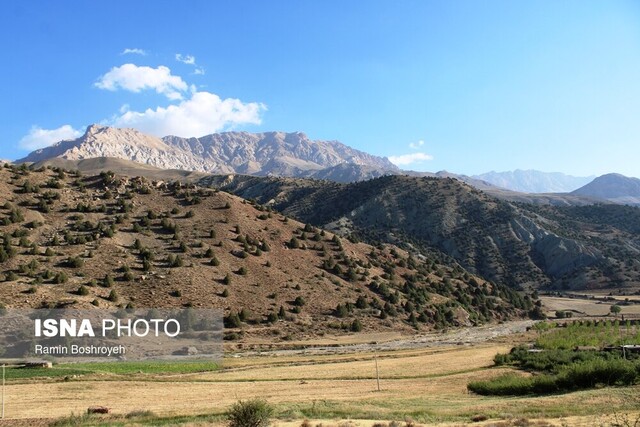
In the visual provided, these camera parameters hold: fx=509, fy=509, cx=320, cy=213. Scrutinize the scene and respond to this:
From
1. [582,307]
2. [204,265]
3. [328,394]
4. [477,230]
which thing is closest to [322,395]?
[328,394]

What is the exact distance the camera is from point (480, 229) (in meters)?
154

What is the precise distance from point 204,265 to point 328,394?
45.8m

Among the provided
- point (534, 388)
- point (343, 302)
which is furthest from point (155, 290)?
point (534, 388)

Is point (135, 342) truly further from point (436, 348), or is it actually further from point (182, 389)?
point (436, 348)

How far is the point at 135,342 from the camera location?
53.9 meters

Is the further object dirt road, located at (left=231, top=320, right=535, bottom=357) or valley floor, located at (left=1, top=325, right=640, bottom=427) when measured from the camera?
dirt road, located at (left=231, top=320, right=535, bottom=357)

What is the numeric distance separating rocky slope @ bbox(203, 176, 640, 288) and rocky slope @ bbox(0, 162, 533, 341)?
39.9 m

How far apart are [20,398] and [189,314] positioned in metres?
32.6

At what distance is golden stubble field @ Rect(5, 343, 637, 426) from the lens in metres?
22.7

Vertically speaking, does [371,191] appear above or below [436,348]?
above

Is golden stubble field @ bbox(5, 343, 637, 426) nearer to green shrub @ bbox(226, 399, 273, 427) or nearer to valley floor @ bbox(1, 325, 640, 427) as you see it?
valley floor @ bbox(1, 325, 640, 427)

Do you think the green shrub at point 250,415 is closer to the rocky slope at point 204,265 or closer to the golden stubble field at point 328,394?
the golden stubble field at point 328,394

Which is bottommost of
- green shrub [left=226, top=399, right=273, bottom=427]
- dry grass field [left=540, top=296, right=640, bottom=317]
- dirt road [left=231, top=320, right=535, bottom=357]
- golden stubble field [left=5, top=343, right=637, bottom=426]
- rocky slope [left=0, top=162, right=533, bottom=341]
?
dry grass field [left=540, top=296, right=640, bottom=317]

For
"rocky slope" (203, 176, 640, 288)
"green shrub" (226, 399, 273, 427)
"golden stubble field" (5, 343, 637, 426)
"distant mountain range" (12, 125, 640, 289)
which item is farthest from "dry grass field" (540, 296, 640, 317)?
"green shrub" (226, 399, 273, 427)
